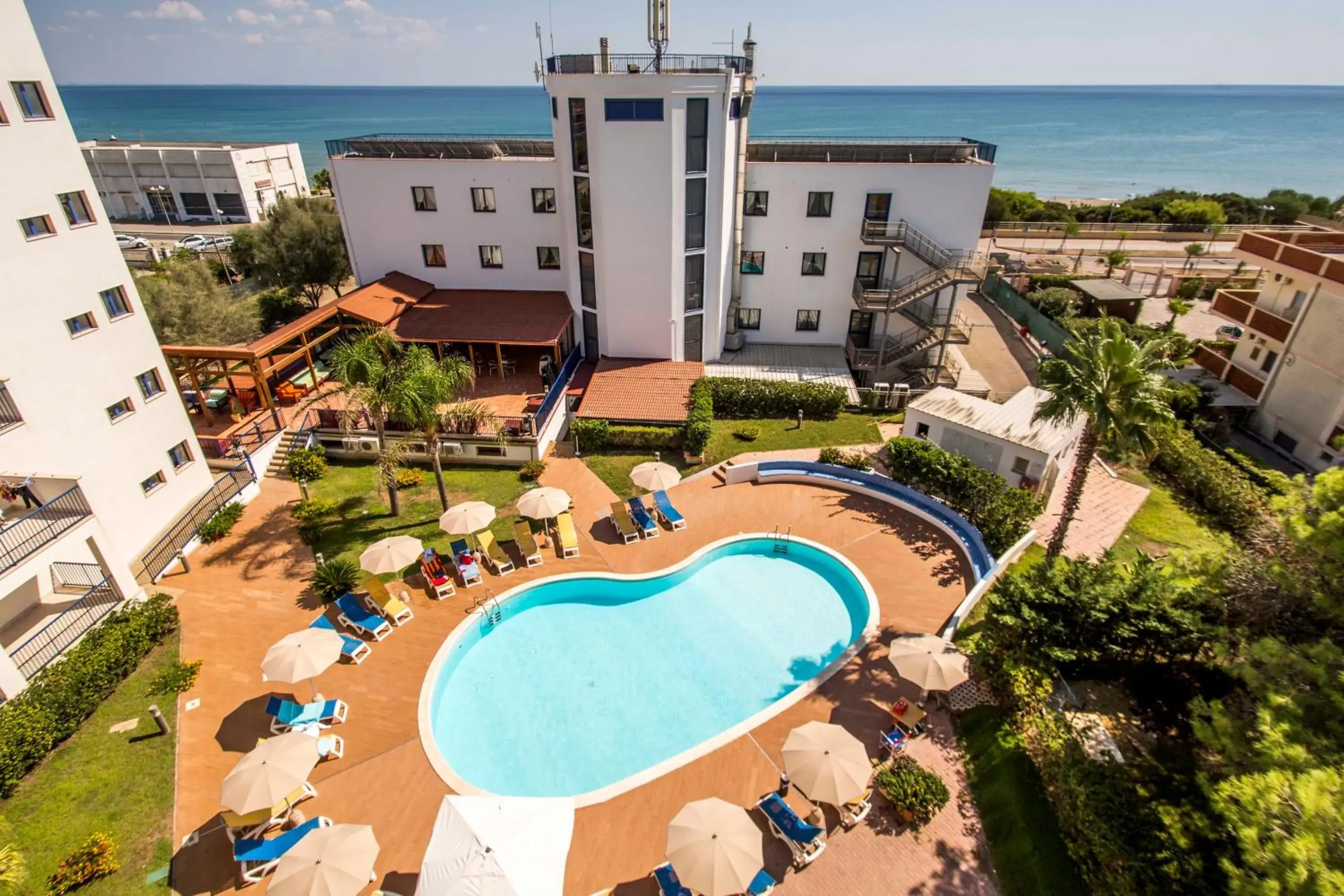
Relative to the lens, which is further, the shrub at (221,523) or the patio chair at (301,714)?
the shrub at (221,523)

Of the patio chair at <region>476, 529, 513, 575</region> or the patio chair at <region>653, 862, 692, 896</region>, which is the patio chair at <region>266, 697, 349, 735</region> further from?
the patio chair at <region>653, 862, 692, 896</region>

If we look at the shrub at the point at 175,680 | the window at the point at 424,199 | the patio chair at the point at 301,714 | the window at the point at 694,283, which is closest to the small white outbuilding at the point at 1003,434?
the window at the point at 694,283

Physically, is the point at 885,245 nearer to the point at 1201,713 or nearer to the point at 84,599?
the point at 1201,713

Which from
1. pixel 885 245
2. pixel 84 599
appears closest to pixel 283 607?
pixel 84 599

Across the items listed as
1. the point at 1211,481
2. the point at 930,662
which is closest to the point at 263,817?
the point at 930,662

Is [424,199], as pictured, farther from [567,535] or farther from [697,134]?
[567,535]

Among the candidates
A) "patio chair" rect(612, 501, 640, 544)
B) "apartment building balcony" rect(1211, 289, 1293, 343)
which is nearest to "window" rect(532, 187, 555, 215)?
"patio chair" rect(612, 501, 640, 544)

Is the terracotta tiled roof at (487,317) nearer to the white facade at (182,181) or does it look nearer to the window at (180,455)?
the window at (180,455)
